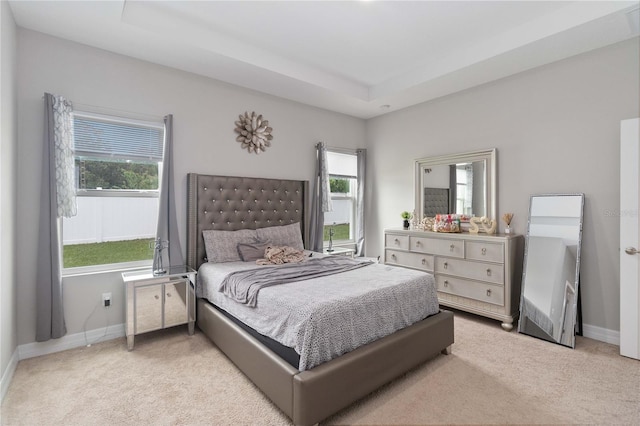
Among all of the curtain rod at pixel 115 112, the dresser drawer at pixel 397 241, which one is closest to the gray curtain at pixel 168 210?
the curtain rod at pixel 115 112

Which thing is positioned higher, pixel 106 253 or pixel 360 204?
pixel 360 204

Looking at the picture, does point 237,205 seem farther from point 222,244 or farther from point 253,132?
point 253,132

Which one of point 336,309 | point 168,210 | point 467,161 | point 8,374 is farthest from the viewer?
point 467,161

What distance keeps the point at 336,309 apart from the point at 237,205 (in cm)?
Answer: 223

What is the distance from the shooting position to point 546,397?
212 centimetres

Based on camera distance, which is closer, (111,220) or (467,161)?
(111,220)

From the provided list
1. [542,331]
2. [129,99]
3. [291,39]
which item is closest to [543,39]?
[291,39]

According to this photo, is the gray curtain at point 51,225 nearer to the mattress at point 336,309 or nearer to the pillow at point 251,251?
the mattress at point 336,309

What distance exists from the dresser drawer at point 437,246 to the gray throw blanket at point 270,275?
A: 105 cm

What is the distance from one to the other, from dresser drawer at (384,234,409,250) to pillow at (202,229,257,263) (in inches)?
72.9

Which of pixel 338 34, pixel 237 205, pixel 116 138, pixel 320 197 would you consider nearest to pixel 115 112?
pixel 116 138

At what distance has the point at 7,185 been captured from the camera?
2301 mm

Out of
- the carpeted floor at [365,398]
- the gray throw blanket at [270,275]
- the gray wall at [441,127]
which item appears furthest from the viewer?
the gray wall at [441,127]

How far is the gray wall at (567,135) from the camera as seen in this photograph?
2902 mm
